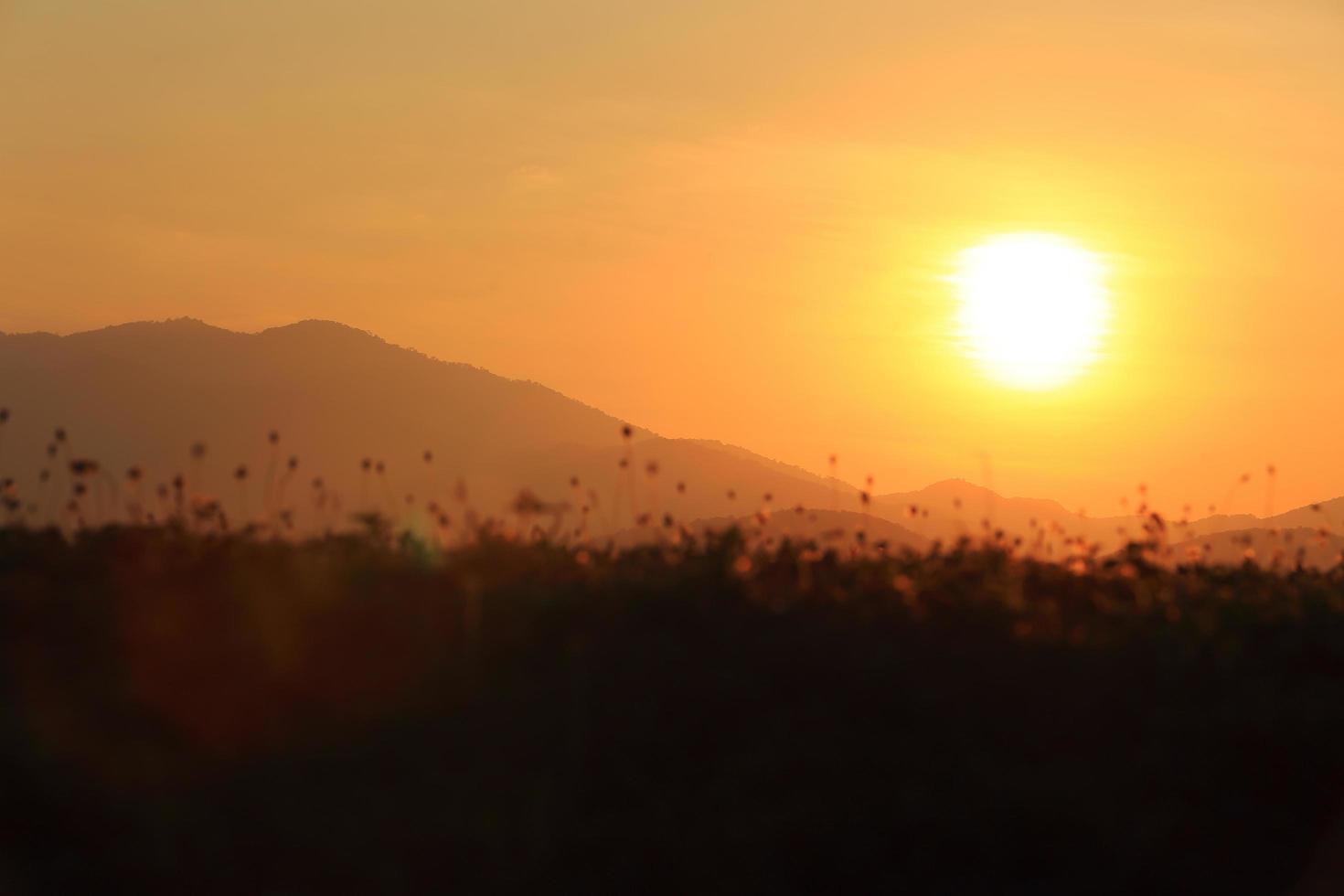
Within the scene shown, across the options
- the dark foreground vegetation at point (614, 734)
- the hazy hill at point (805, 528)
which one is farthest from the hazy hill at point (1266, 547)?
the dark foreground vegetation at point (614, 734)

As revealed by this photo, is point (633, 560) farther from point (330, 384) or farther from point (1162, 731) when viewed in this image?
point (330, 384)

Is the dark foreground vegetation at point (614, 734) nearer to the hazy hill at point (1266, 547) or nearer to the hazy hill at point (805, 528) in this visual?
the hazy hill at point (805, 528)

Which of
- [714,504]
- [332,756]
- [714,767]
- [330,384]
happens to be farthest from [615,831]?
[330,384]

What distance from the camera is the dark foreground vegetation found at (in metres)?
6.62

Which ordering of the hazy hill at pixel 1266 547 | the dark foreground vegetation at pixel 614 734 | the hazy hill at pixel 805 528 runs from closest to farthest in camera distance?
the dark foreground vegetation at pixel 614 734
the hazy hill at pixel 805 528
the hazy hill at pixel 1266 547

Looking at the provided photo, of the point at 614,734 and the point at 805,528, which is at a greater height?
the point at 805,528

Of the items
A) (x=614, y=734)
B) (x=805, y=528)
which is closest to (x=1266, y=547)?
(x=805, y=528)

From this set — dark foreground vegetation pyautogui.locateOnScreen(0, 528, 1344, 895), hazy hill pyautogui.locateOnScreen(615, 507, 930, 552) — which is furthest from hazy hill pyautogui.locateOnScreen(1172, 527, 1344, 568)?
dark foreground vegetation pyautogui.locateOnScreen(0, 528, 1344, 895)

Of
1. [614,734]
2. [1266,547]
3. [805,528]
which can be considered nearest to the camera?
[614,734]

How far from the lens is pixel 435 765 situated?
6992mm

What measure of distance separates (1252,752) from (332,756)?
5.18 m

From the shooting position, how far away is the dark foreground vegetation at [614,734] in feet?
21.7

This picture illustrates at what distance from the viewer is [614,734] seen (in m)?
7.38

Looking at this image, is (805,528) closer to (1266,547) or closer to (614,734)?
(614,734)
